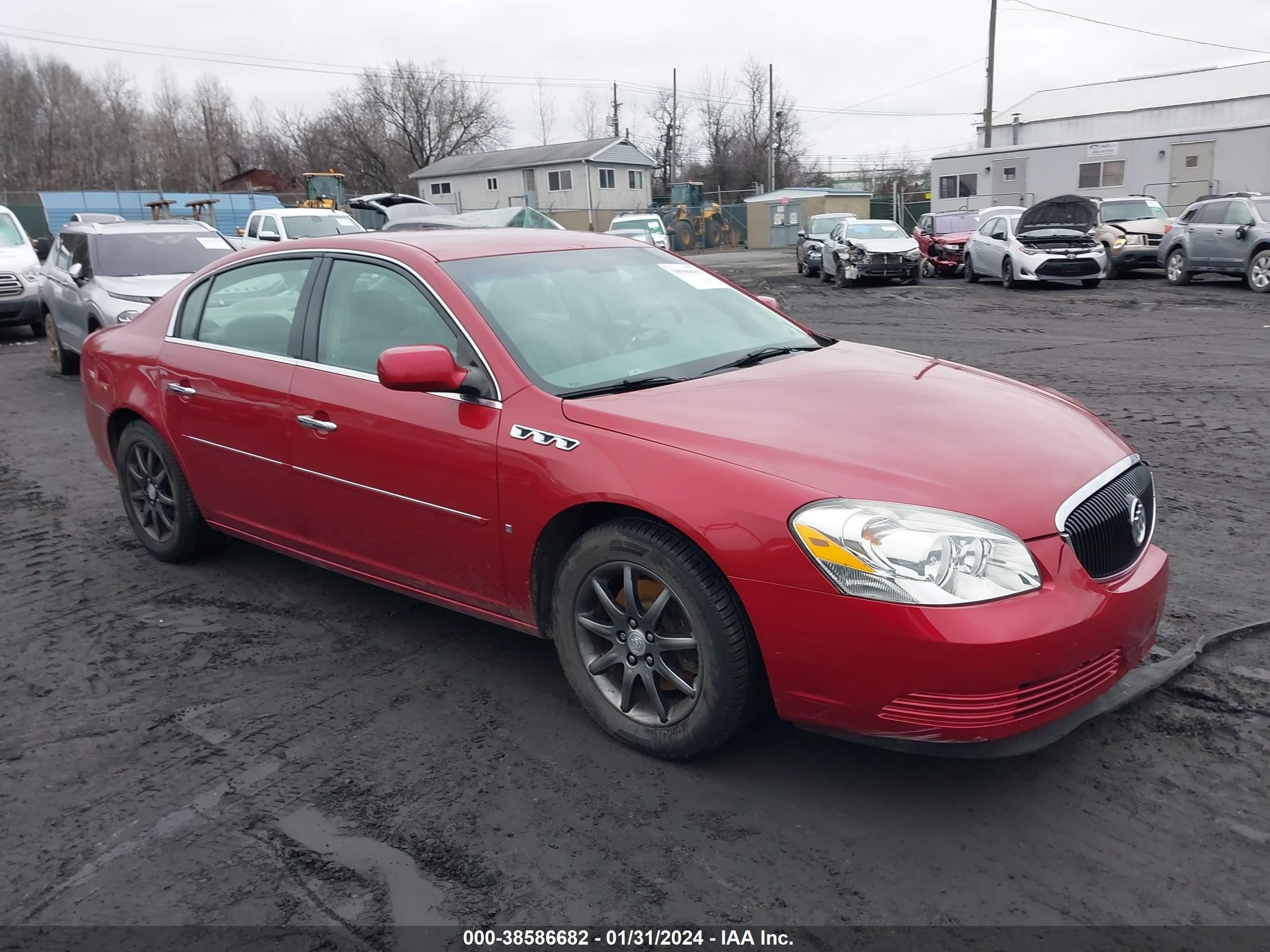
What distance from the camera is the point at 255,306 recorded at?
4590mm

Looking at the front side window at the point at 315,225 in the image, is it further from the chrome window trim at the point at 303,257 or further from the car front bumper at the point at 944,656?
the car front bumper at the point at 944,656

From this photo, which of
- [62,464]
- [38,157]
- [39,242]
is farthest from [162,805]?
[38,157]

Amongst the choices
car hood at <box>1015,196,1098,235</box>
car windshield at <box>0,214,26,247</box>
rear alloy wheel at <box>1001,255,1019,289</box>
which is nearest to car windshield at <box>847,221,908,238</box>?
car hood at <box>1015,196,1098,235</box>

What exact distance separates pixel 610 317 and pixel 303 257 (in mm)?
1467

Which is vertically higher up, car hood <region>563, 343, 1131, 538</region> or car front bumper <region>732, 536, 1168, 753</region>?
car hood <region>563, 343, 1131, 538</region>

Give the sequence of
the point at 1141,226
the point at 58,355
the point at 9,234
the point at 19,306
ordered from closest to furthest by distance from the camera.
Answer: the point at 58,355, the point at 19,306, the point at 9,234, the point at 1141,226

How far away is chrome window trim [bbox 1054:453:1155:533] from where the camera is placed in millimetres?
2836

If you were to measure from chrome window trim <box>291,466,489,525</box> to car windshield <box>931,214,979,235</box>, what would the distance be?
23438 millimetres

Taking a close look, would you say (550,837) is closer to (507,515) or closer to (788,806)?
(788,806)

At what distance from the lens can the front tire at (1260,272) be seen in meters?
17.2

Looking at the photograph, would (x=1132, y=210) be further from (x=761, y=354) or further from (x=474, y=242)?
(x=474, y=242)

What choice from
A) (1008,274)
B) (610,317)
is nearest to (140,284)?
(610,317)

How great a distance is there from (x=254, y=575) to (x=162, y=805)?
2138 mm

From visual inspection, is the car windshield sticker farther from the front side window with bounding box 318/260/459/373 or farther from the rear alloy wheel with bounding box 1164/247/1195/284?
the rear alloy wheel with bounding box 1164/247/1195/284
